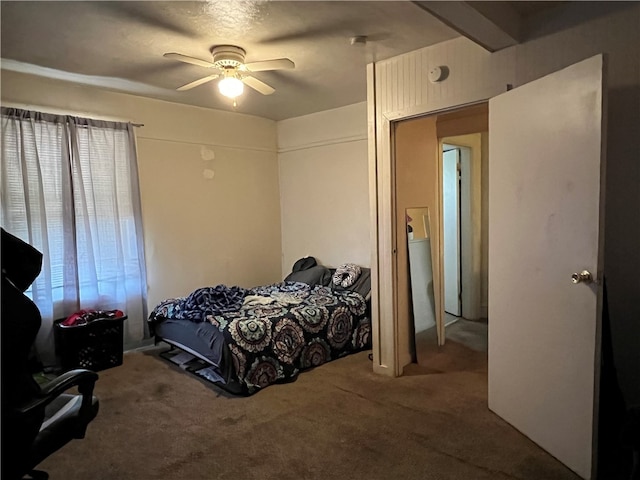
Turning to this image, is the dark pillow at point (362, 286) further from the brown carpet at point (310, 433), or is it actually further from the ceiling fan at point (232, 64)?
the ceiling fan at point (232, 64)

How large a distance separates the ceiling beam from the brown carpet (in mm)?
2241

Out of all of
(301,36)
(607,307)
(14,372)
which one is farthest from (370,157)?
(14,372)

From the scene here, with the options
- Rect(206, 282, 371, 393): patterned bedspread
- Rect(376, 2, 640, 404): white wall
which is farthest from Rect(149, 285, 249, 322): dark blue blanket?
Rect(376, 2, 640, 404): white wall

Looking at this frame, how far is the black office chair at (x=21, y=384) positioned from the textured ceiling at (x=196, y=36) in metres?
1.45

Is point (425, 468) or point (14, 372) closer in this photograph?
point (14, 372)

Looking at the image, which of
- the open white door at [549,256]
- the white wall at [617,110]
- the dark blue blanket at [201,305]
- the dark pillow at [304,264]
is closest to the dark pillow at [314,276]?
the dark pillow at [304,264]

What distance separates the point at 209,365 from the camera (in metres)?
3.53

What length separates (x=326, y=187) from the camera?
16.2 ft

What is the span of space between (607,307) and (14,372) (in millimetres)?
2658

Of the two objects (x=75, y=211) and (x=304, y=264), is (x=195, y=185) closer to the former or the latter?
(x=75, y=211)

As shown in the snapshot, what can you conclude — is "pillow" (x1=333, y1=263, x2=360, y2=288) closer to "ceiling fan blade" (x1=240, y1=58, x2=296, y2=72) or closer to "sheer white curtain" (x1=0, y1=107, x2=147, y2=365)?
"sheer white curtain" (x1=0, y1=107, x2=147, y2=365)

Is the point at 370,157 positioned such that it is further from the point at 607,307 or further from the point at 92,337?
the point at 92,337

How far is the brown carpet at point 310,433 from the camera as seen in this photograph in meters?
2.21

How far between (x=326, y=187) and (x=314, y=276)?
104 centimetres
